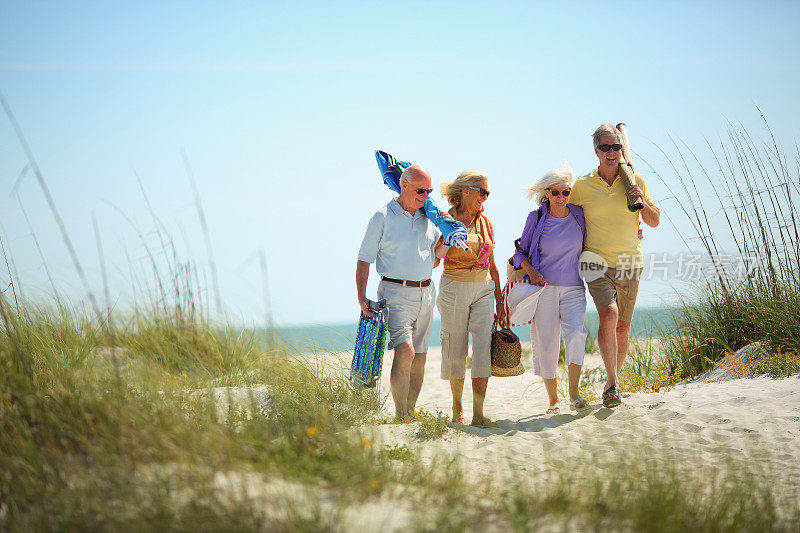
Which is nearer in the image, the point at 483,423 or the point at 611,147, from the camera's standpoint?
the point at 483,423

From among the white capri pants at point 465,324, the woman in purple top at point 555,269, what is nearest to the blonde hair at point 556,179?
the woman in purple top at point 555,269

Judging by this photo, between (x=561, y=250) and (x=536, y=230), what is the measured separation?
27cm

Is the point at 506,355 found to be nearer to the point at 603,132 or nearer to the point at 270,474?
the point at 603,132

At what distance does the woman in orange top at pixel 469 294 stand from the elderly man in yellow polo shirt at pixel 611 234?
0.93 metres

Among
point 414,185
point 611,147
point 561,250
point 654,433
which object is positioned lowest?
point 654,433

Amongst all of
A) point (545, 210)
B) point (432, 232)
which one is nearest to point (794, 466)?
point (545, 210)

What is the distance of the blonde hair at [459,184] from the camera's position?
16.5ft

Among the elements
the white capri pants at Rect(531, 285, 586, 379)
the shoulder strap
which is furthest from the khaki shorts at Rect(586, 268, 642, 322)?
the shoulder strap

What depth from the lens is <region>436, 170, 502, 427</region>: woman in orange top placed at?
5039 mm

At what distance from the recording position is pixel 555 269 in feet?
17.3

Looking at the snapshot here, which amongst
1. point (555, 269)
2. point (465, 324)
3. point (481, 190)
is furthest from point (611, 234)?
point (465, 324)

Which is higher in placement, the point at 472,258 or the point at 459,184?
the point at 459,184

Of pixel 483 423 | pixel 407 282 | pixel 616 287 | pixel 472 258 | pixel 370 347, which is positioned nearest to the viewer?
pixel 370 347

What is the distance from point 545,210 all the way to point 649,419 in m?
1.94
